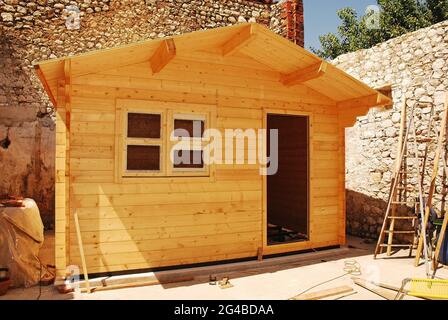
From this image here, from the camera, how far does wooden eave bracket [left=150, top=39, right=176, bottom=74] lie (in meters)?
4.79

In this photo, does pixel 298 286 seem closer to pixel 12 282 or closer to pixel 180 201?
pixel 180 201

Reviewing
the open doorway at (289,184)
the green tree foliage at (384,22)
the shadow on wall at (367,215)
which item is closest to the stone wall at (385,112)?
the shadow on wall at (367,215)

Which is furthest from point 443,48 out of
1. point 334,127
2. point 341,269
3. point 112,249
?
point 112,249

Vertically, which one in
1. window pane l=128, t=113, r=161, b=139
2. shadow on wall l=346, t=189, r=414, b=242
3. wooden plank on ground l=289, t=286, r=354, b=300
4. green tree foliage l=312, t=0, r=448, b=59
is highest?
green tree foliage l=312, t=0, r=448, b=59

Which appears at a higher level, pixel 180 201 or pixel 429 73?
pixel 429 73

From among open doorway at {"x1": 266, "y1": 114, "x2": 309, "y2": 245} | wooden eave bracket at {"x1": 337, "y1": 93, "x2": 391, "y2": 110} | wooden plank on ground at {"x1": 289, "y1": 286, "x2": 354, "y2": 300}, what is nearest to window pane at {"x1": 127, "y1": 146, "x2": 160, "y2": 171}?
wooden plank on ground at {"x1": 289, "y1": 286, "x2": 354, "y2": 300}

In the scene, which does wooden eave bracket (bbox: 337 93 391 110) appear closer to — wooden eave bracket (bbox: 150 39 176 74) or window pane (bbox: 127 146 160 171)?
wooden eave bracket (bbox: 150 39 176 74)

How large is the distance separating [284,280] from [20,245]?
14.3ft

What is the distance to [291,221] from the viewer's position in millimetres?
8641

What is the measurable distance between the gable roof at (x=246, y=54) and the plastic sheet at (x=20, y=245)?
2.15 metres

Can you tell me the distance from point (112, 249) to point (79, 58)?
9.92 feet

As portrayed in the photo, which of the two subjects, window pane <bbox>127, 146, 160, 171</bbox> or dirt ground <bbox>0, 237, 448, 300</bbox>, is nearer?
dirt ground <bbox>0, 237, 448, 300</bbox>

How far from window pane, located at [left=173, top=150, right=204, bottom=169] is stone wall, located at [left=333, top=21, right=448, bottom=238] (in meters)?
5.09

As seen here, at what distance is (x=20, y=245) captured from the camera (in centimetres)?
511
